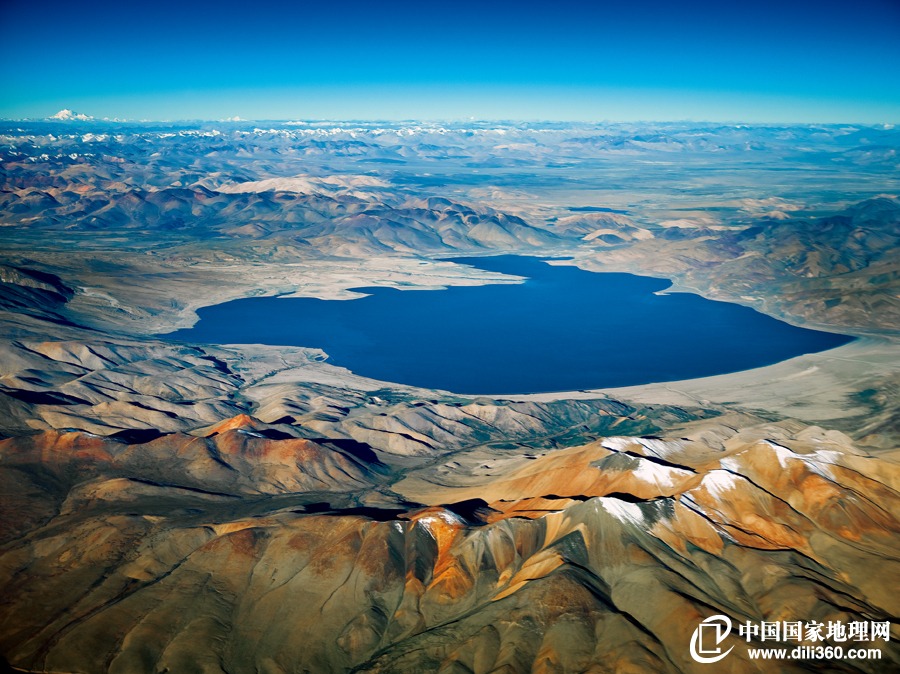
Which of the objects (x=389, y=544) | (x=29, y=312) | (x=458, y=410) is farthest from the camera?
(x=29, y=312)

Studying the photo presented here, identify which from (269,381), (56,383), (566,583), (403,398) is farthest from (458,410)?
(56,383)

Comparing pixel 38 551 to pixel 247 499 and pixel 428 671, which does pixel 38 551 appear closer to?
pixel 247 499

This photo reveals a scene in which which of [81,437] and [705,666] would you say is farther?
[81,437]

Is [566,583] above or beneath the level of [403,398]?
above

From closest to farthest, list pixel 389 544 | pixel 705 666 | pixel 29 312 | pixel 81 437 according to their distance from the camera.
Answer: pixel 705 666, pixel 389 544, pixel 81 437, pixel 29 312
